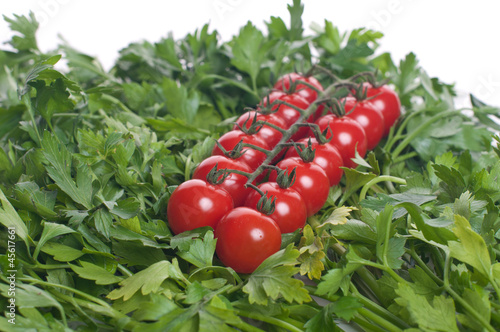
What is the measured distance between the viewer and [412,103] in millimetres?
1334

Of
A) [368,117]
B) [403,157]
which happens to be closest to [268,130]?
[368,117]

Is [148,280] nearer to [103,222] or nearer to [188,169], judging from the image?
[103,222]

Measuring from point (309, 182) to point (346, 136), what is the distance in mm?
200

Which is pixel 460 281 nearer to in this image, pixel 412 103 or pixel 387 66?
pixel 412 103

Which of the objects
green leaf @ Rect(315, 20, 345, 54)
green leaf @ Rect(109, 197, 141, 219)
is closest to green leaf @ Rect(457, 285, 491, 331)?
green leaf @ Rect(109, 197, 141, 219)

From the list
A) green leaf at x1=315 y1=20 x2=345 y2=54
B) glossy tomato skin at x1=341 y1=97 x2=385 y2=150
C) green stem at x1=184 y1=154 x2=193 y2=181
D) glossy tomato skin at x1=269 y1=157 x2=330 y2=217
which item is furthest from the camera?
green leaf at x1=315 y1=20 x2=345 y2=54

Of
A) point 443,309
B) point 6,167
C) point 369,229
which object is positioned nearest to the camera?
point 443,309

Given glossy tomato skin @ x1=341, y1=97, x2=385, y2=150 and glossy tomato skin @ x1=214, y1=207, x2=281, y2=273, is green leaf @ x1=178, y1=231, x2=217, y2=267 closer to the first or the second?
glossy tomato skin @ x1=214, y1=207, x2=281, y2=273

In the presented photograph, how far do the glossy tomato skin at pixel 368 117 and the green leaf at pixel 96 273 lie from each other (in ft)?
2.19

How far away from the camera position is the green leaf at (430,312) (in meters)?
0.60

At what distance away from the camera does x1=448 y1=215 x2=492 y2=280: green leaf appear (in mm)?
641

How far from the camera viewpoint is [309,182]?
82cm

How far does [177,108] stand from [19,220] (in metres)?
0.60

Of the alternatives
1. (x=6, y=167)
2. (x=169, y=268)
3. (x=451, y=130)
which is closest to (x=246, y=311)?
(x=169, y=268)
